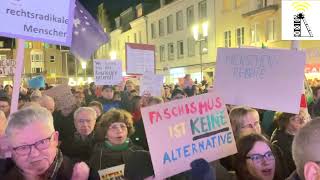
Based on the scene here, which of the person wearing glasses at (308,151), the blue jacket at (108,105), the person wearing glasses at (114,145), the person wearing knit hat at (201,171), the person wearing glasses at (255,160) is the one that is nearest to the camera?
the person wearing glasses at (308,151)

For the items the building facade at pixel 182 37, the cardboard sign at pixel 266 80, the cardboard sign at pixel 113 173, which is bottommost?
the cardboard sign at pixel 113 173

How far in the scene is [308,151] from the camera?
2051 millimetres

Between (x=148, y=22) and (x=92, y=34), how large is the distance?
44.5 m

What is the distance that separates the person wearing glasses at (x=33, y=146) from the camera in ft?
8.90

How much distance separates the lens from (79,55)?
6.57m

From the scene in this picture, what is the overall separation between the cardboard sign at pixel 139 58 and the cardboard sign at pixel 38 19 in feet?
19.2

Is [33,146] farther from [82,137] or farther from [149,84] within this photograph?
[149,84]

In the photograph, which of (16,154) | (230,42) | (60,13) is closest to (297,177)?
(16,154)

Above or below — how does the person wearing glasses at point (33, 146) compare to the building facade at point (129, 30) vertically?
below

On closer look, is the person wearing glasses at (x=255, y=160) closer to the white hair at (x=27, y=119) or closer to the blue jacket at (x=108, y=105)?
the white hair at (x=27, y=119)

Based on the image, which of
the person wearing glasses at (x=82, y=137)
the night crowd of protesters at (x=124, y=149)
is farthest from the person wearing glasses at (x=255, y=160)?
the person wearing glasses at (x=82, y=137)

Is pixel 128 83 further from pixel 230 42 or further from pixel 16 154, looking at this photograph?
pixel 230 42

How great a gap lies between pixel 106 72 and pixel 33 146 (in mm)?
8941

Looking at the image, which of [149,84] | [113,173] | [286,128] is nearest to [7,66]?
[149,84]
